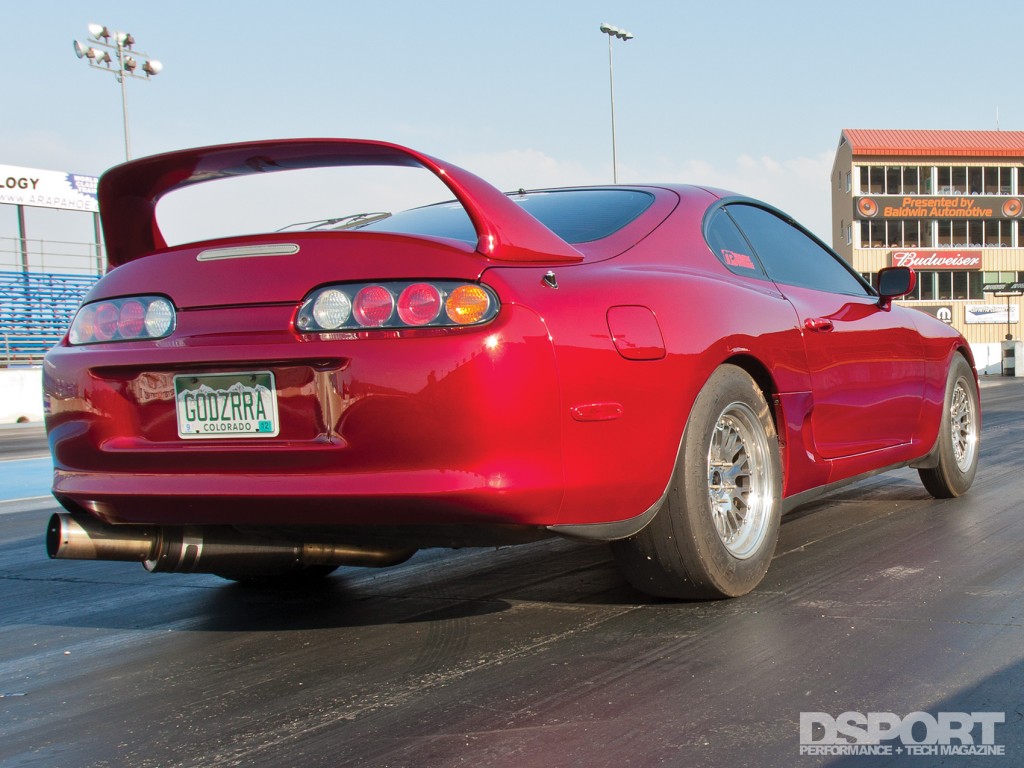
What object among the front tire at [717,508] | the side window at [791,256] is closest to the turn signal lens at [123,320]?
the front tire at [717,508]

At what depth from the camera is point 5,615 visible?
398 centimetres

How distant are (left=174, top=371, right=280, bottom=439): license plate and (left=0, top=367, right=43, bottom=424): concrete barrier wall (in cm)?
2032

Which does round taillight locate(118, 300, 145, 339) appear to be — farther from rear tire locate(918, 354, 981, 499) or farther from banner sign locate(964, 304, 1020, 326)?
banner sign locate(964, 304, 1020, 326)

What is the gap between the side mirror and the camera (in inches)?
203

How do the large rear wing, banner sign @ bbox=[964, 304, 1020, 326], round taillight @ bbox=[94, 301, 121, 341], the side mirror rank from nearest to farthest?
the large rear wing, round taillight @ bbox=[94, 301, 121, 341], the side mirror, banner sign @ bbox=[964, 304, 1020, 326]

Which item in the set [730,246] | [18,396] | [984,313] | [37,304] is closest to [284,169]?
[730,246]

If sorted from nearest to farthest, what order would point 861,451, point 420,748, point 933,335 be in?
point 420,748 < point 861,451 < point 933,335

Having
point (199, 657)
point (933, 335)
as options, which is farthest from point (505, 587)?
point (933, 335)

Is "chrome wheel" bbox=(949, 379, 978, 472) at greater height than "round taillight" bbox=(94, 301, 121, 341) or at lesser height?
lesser

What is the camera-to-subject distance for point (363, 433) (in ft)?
9.57

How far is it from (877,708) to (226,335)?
191 cm

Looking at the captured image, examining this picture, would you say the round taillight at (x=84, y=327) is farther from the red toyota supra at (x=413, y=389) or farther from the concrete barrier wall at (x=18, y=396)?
the concrete barrier wall at (x=18, y=396)

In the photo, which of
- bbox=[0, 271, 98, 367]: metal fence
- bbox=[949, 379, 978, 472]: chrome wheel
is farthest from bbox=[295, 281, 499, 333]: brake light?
bbox=[0, 271, 98, 367]: metal fence

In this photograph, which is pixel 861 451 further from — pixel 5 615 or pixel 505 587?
pixel 5 615
